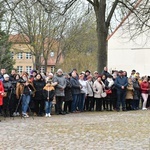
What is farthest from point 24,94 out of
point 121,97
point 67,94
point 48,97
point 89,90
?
point 121,97

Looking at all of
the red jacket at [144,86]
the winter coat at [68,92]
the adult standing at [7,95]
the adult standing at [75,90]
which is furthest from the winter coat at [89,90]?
the adult standing at [7,95]

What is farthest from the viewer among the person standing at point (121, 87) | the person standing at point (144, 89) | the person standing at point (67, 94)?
the person standing at point (144, 89)

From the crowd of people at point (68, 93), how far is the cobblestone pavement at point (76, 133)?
3.19 ft

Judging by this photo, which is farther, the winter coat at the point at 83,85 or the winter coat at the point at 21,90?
the winter coat at the point at 83,85

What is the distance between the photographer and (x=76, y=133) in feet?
41.4

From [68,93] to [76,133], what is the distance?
637 centimetres

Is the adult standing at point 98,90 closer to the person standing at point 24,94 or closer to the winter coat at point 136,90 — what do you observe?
the winter coat at point 136,90

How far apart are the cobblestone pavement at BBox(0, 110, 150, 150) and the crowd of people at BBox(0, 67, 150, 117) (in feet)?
3.19

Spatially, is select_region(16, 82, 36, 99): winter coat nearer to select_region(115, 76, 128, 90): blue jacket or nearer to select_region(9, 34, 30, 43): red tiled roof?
select_region(115, 76, 128, 90): blue jacket

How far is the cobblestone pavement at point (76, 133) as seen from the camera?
35.0 ft

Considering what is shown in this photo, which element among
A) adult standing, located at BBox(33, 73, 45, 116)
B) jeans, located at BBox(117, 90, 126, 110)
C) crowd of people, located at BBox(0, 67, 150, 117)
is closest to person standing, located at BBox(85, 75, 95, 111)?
crowd of people, located at BBox(0, 67, 150, 117)

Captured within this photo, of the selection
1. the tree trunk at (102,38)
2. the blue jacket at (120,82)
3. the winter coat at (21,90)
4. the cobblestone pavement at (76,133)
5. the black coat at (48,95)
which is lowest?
the cobblestone pavement at (76,133)

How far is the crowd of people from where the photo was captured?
56.6ft

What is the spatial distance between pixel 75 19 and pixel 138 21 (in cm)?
1935
